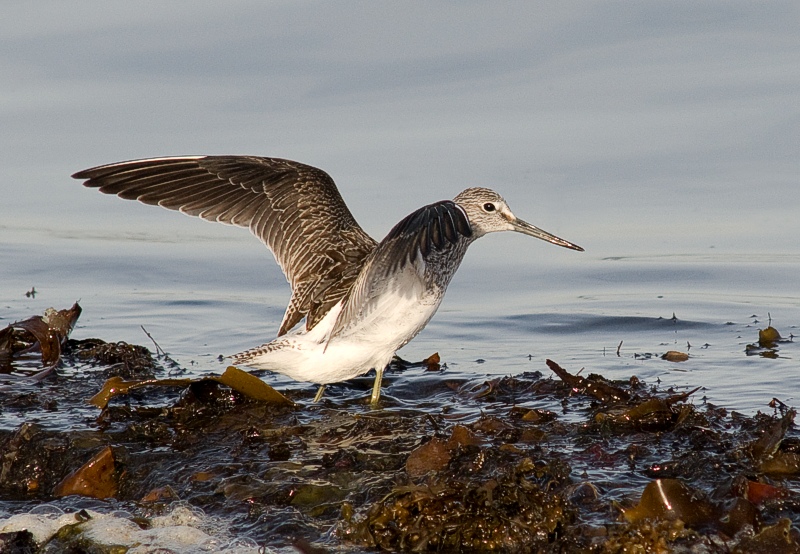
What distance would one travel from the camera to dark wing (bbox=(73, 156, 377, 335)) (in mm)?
6891

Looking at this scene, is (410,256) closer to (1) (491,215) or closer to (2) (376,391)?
(2) (376,391)

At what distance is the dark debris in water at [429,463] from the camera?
430cm

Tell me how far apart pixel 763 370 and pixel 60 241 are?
6.53 m

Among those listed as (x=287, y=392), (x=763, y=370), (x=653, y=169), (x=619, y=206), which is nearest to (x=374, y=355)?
(x=287, y=392)

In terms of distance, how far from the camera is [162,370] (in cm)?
687

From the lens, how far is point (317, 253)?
6855 millimetres

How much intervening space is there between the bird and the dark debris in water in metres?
0.29

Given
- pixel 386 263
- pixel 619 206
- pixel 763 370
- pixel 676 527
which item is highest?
pixel 619 206

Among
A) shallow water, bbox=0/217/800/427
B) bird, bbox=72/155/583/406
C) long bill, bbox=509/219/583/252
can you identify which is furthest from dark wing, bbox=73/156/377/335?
long bill, bbox=509/219/583/252

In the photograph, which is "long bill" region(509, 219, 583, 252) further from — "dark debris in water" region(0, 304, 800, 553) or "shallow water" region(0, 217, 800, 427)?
"dark debris in water" region(0, 304, 800, 553)

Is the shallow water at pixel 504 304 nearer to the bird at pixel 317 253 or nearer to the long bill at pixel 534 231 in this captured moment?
the bird at pixel 317 253

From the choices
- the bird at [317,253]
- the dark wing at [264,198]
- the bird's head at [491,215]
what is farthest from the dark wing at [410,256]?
the dark wing at [264,198]

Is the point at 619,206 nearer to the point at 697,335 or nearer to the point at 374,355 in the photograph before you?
the point at 697,335

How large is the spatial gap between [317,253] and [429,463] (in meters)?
2.29
